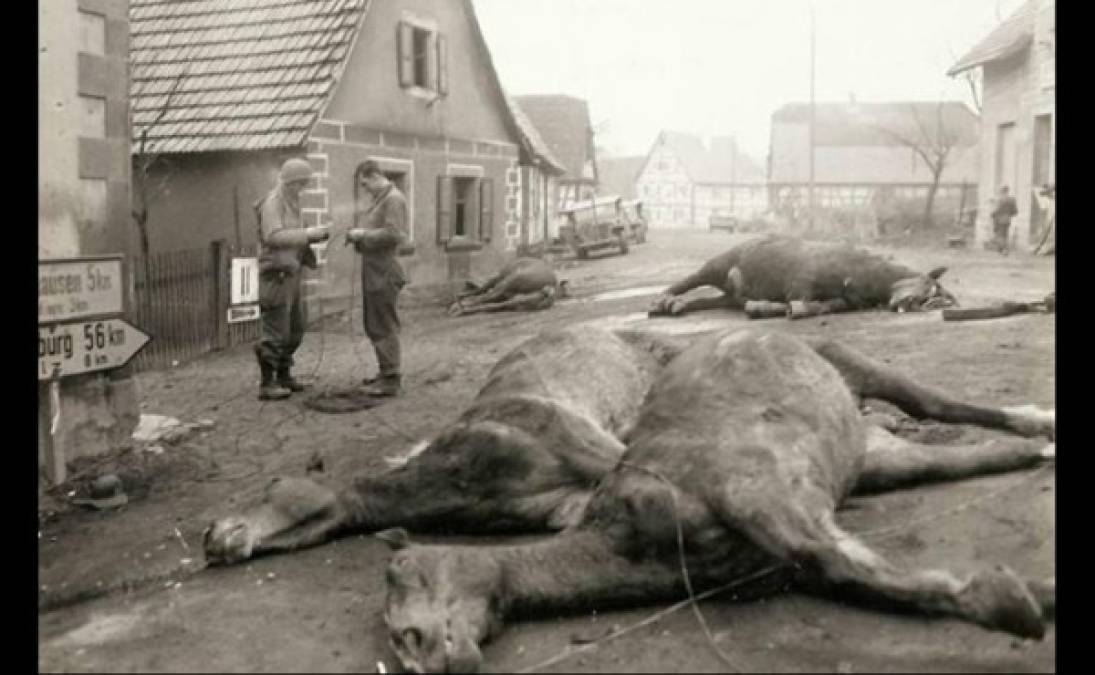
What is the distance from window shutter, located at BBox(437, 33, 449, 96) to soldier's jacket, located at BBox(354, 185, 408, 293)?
32.5ft

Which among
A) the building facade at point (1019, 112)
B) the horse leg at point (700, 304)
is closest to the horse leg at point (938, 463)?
the horse leg at point (700, 304)

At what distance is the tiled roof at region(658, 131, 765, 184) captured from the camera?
2857 inches

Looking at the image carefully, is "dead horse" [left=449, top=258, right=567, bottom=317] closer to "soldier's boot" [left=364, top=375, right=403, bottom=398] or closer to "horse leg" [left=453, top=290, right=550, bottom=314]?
"horse leg" [left=453, top=290, right=550, bottom=314]

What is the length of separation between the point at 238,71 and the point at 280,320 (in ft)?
27.4

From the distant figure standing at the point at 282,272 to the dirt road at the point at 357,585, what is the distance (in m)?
1.00

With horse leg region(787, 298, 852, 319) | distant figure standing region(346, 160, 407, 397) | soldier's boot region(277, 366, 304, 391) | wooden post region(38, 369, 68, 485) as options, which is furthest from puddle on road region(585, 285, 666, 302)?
wooden post region(38, 369, 68, 485)

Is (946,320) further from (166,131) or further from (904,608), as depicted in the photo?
(166,131)

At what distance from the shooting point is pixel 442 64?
18.6m

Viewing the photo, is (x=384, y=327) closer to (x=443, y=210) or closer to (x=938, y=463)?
(x=938, y=463)

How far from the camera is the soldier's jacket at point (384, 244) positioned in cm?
906

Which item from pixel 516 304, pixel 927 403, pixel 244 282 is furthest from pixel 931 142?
pixel 927 403

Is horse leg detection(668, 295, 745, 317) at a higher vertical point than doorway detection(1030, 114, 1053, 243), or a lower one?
lower

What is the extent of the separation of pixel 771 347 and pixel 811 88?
16068 millimetres

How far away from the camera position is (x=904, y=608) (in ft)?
11.8
